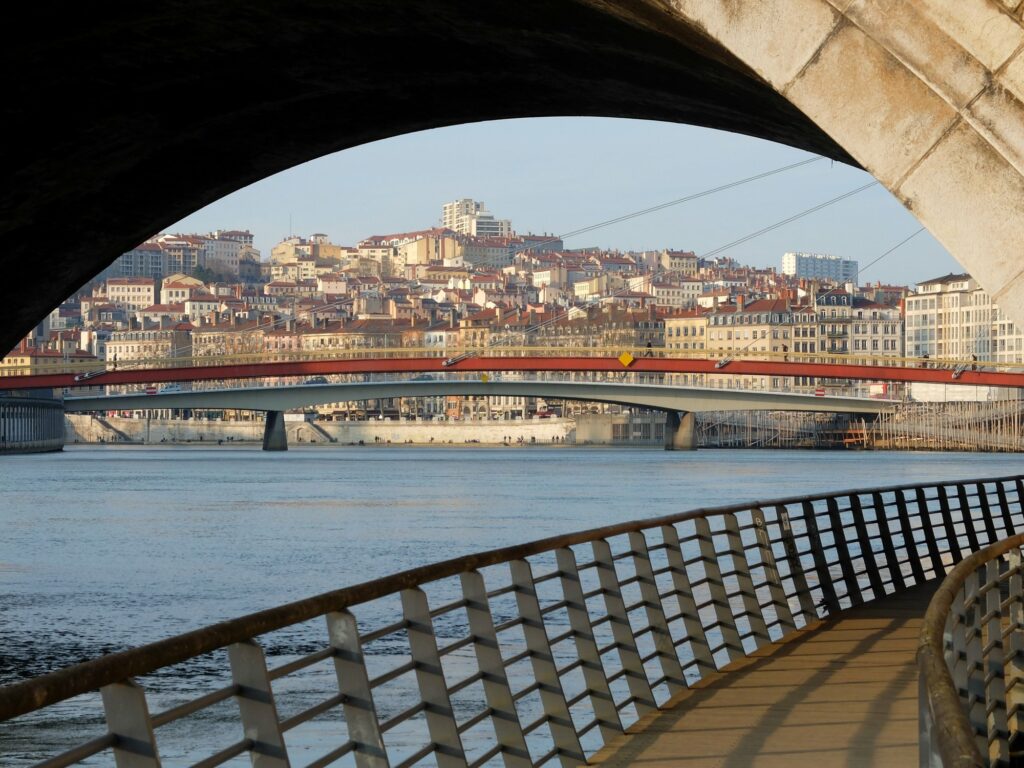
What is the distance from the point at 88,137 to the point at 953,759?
276 inches

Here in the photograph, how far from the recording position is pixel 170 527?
31.9m

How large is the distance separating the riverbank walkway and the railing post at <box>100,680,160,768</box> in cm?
286

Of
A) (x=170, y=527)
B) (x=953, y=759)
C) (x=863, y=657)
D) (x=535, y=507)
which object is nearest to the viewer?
(x=953, y=759)

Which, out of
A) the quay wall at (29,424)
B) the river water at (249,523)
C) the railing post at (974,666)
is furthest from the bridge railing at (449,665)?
the quay wall at (29,424)

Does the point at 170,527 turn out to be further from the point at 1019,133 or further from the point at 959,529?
the point at 1019,133

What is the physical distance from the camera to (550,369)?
213 ft

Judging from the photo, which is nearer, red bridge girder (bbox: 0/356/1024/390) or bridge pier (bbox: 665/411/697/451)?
red bridge girder (bbox: 0/356/1024/390)

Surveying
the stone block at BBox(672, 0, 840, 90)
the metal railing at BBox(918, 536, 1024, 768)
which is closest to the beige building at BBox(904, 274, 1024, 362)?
the metal railing at BBox(918, 536, 1024, 768)

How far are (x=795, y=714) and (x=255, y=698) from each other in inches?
134

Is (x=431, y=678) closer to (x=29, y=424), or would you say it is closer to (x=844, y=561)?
(x=844, y=561)

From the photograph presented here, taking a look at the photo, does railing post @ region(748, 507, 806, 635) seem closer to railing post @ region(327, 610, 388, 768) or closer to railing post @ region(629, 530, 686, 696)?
railing post @ region(629, 530, 686, 696)

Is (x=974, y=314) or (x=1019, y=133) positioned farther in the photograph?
(x=974, y=314)

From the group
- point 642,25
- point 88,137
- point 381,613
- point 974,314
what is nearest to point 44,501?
point 381,613

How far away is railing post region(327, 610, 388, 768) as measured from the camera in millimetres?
3537
